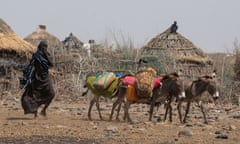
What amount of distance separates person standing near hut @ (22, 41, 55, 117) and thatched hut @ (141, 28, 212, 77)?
10.3m

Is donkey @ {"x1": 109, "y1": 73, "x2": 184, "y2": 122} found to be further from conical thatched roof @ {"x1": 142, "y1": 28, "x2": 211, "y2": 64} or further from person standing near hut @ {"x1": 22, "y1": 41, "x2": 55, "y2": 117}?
conical thatched roof @ {"x1": 142, "y1": 28, "x2": 211, "y2": 64}

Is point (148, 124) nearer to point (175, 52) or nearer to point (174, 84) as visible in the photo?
point (174, 84)

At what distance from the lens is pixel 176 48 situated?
26.9 metres

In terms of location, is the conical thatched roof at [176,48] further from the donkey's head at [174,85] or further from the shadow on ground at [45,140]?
the shadow on ground at [45,140]

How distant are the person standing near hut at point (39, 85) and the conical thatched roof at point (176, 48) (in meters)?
12.0

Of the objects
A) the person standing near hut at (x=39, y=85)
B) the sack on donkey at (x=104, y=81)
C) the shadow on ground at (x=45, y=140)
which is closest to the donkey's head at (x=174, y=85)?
the sack on donkey at (x=104, y=81)

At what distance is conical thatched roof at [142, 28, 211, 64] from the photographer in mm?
26172

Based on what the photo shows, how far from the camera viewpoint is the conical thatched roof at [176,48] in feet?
85.9

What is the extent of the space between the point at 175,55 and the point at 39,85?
12597 millimetres

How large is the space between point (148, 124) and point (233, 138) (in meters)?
2.69

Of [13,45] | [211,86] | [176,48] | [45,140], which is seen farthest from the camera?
[176,48]

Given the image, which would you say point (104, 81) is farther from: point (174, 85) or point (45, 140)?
point (45, 140)

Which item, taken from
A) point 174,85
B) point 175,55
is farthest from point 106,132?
point 175,55

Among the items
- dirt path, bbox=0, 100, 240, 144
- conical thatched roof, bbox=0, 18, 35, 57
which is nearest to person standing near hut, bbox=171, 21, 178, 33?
conical thatched roof, bbox=0, 18, 35, 57
